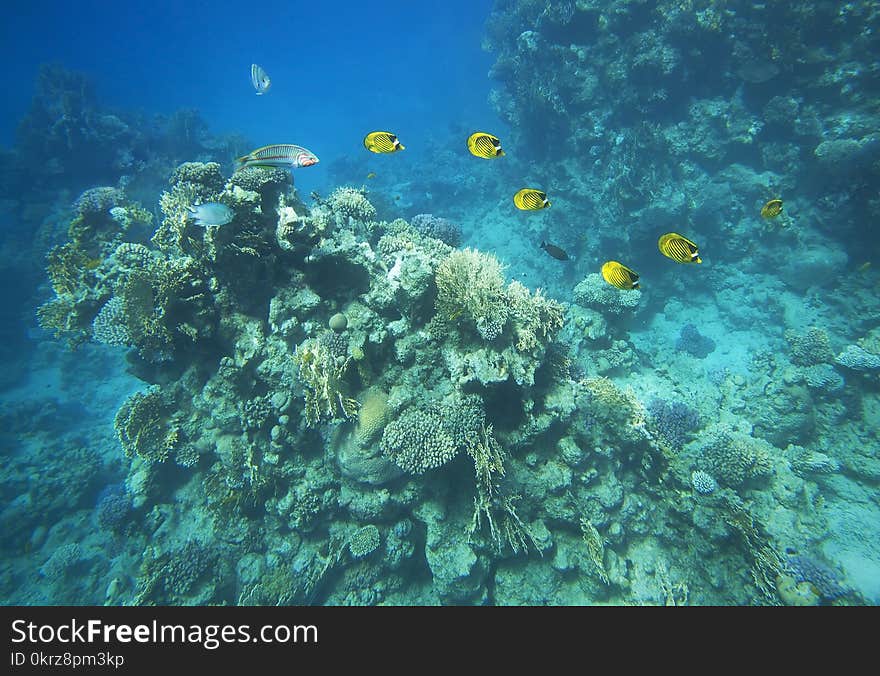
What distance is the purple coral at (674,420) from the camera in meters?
6.64

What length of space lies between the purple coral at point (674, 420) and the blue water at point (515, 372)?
0.20 ft

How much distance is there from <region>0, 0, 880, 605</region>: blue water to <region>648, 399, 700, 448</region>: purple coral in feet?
0.20

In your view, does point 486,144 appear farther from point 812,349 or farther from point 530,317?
point 812,349

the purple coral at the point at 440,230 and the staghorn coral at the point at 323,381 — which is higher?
the purple coral at the point at 440,230

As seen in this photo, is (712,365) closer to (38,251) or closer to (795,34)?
(795,34)

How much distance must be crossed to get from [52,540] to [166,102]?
3689 inches

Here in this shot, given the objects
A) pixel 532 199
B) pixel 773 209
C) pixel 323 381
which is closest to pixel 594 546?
pixel 323 381

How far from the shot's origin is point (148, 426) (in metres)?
5.79

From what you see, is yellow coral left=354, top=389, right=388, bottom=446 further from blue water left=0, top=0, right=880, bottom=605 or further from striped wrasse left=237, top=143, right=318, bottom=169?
striped wrasse left=237, top=143, right=318, bottom=169

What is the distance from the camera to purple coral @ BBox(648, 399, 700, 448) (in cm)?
664

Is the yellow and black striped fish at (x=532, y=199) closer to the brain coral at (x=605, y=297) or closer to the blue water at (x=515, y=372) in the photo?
the blue water at (x=515, y=372)

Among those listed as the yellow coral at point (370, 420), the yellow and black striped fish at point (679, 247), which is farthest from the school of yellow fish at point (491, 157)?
the yellow coral at point (370, 420)

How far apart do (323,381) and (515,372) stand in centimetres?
227

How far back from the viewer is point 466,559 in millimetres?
4824
